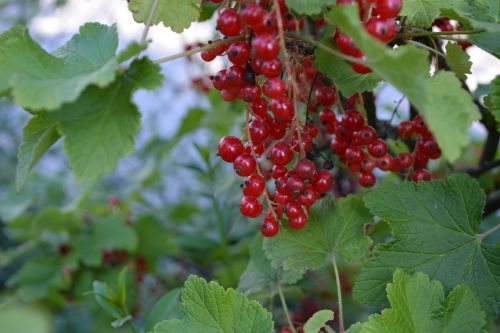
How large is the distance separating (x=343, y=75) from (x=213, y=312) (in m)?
0.36

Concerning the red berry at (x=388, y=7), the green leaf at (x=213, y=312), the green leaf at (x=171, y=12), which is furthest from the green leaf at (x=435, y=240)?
the green leaf at (x=171, y=12)

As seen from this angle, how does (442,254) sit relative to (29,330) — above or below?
below

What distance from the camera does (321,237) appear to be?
829mm

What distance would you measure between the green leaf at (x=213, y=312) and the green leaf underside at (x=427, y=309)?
0.13m

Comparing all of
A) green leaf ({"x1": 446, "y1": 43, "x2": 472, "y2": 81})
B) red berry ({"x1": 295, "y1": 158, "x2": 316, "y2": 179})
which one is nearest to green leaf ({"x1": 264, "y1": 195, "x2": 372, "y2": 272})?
red berry ({"x1": 295, "y1": 158, "x2": 316, "y2": 179})

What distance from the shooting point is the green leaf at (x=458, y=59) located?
2.44 feet

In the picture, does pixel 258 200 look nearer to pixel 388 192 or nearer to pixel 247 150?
pixel 247 150

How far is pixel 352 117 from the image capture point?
2.58ft

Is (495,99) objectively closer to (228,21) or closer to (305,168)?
(305,168)

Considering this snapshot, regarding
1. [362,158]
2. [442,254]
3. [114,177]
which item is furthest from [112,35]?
[114,177]

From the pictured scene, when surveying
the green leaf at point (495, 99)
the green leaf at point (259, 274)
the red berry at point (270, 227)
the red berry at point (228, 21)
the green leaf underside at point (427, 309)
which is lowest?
the green leaf at point (259, 274)

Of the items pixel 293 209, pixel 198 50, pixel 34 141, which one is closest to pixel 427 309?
pixel 293 209

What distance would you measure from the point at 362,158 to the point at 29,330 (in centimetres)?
57

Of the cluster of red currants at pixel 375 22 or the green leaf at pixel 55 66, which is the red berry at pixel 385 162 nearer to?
the cluster of red currants at pixel 375 22
